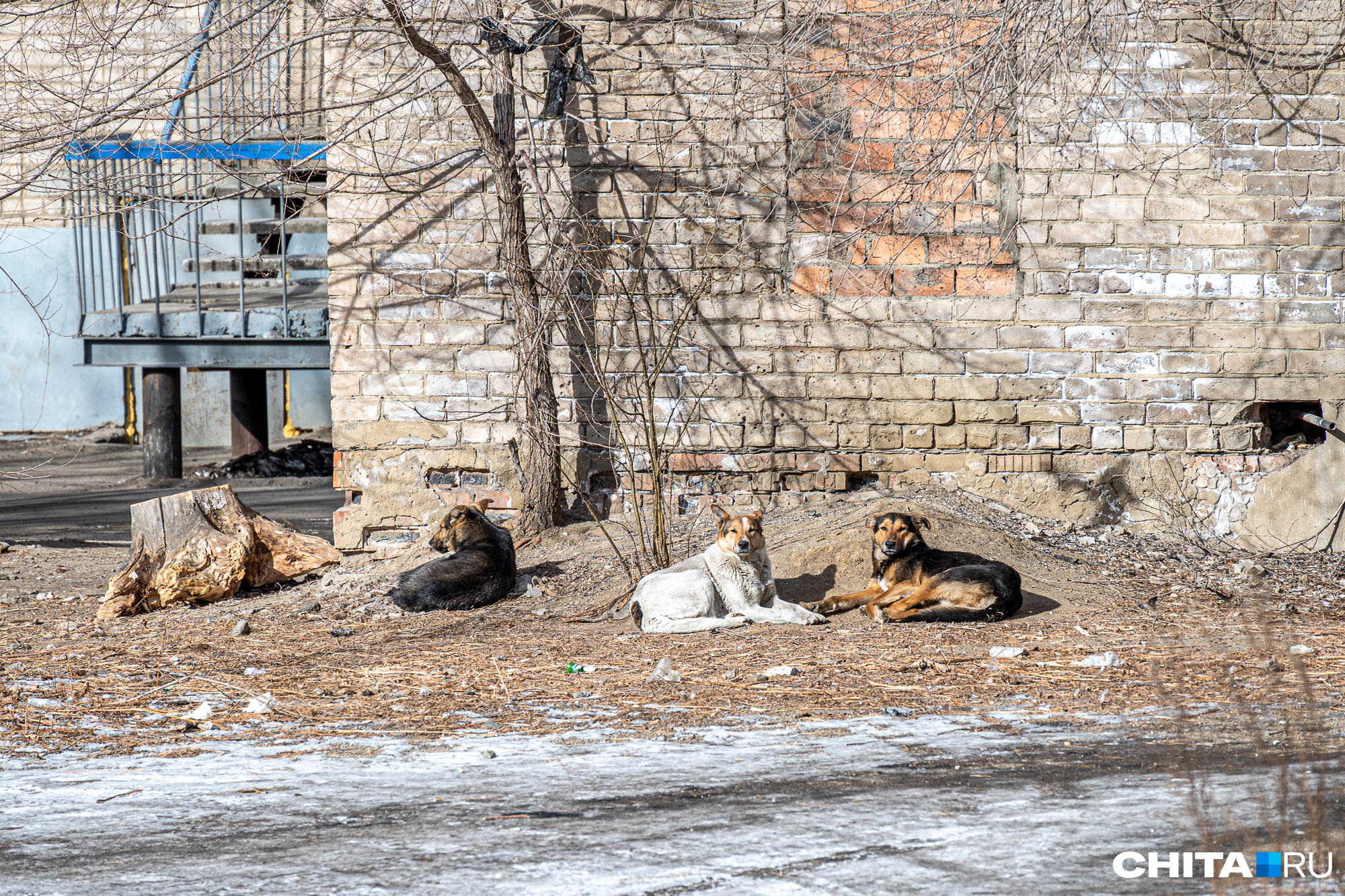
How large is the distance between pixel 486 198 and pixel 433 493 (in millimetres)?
2139

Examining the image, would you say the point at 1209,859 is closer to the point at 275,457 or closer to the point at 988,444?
the point at 988,444

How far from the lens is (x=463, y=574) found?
6617 mm

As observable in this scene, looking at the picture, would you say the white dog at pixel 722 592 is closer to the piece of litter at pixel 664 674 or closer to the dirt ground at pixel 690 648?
the dirt ground at pixel 690 648

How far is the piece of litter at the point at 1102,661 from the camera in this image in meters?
4.70

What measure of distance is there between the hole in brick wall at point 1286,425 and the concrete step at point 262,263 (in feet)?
32.9

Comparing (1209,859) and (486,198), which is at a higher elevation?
(486,198)

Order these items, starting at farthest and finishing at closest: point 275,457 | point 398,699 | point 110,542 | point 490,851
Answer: point 275,457 → point 110,542 → point 398,699 → point 490,851

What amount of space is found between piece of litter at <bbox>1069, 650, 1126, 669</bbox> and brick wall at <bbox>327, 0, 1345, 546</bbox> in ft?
10.2

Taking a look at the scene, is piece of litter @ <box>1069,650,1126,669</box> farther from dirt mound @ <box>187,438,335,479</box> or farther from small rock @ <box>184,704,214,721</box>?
dirt mound @ <box>187,438,335,479</box>

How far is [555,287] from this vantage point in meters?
7.27

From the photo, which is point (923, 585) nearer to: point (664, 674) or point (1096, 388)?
point (664, 674)

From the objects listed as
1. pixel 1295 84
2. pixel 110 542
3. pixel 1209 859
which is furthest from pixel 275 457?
pixel 1209 859

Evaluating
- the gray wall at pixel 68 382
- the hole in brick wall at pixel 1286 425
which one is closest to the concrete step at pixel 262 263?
the gray wall at pixel 68 382

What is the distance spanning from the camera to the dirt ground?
4.10 m
